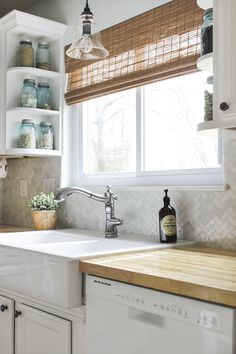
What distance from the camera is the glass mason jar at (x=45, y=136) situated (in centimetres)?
285

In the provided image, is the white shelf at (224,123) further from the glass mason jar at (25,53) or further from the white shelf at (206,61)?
the glass mason jar at (25,53)

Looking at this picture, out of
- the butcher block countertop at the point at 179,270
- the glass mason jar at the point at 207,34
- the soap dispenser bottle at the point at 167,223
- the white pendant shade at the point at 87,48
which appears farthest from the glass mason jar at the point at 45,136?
the glass mason jar at the point at 207,34

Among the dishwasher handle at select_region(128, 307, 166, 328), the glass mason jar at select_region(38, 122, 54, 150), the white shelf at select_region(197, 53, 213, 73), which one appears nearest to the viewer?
the dishwasher handle at select_region(128, 307, 166, 328)

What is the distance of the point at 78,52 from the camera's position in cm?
195

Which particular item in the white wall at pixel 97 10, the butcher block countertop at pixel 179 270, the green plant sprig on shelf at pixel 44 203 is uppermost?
the white wall at pixel 97 10

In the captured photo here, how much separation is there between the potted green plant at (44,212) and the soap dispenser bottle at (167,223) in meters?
0.93

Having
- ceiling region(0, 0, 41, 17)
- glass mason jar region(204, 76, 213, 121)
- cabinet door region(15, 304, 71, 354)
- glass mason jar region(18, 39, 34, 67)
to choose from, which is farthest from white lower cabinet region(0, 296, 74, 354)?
ceiling region(0, 0, 41, 17)

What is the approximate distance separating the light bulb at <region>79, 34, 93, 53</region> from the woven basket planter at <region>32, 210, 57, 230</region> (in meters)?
1.19

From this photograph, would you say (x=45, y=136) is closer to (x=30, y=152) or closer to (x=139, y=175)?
(x=30, y=152)

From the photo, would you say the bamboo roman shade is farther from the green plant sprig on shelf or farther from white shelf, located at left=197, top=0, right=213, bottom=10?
the green plant sprig on shelf

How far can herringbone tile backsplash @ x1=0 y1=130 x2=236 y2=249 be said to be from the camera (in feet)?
6.33

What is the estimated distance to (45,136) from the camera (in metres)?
2.86

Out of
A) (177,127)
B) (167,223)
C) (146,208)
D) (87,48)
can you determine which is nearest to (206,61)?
(87,48)

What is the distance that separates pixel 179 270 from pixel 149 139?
118 centimetres
